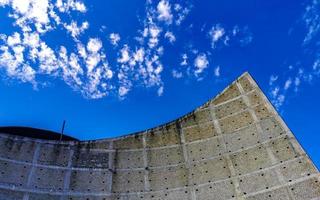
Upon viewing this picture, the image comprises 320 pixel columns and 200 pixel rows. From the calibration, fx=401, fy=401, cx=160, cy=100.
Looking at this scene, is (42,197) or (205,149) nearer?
(42,197)

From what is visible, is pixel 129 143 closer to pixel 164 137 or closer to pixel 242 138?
pixel 164 137

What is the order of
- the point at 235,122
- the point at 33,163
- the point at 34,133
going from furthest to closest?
1. the point at 34,133
2. the point at 235,122
3. the point at 33,163

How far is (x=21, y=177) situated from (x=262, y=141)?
1161 centimetres

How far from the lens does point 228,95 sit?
22188 mm

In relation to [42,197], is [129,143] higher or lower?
higher

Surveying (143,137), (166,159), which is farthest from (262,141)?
(143,137)

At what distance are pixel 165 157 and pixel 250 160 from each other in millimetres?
4319

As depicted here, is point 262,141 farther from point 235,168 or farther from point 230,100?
point 230,100

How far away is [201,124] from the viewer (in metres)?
21.5

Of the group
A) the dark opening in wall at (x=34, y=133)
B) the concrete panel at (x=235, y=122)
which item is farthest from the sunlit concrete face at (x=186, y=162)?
the dark opening in wall at (x=34, y=133)

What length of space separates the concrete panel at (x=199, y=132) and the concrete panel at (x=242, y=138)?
34.9 inches

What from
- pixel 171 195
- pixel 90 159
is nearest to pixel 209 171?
pixel 171 195

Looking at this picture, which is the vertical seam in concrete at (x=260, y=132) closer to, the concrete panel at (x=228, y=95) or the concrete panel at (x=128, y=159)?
the concrete panel at (x=228, y=95)

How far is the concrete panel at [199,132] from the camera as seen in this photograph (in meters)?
21.0
